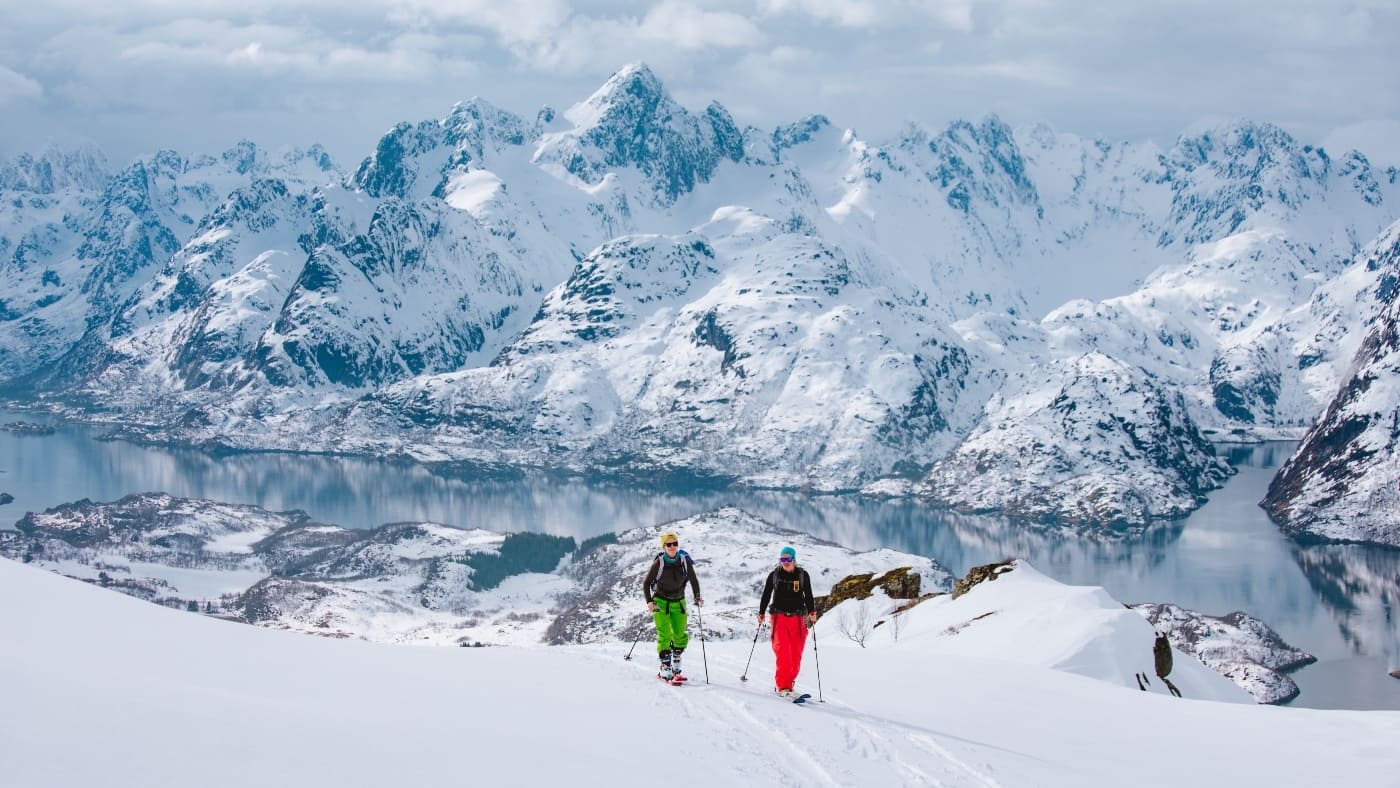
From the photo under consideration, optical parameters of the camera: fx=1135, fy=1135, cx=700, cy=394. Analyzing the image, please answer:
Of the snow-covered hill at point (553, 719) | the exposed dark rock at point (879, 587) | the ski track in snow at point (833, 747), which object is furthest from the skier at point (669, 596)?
the exposed dark rock at point (879, 587)

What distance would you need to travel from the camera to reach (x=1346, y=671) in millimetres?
160375

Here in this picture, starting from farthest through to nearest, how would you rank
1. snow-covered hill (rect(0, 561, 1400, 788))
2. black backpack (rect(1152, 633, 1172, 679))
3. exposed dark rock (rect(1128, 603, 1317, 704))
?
exposed dark rock (rect(1128, 603, 1317, 704)) < black backpack (rect(1152, 633, 1172, 679)) < snow-covered hill (rect(0, 561, 1400, 788))

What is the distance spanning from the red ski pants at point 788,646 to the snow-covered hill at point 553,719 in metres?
0.75

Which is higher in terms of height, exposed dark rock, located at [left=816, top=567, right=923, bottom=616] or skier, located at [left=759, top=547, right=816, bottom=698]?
skier, located at [left=759, top=547, right=816, bottom=698]

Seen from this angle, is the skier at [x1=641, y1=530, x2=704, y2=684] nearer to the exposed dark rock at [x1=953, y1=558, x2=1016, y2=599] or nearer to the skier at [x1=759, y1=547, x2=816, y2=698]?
the skier at [x1=759, y1=547, x2=816, y2=698]

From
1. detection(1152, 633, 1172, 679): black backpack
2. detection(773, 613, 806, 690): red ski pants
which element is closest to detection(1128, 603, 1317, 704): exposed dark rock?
detection(1152, 633, 1172, 679): black backpack

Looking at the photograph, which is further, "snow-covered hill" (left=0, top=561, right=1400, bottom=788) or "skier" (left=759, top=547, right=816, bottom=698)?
"skier" (left=759, top=547, right=816, bottom=698)

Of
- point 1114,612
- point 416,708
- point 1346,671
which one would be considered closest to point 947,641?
point 1114,612

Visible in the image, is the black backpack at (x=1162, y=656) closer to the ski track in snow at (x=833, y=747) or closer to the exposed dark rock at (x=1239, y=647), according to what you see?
the ski track in snow at (x=833, y=747)

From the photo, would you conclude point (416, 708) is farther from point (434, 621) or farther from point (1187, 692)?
point (434, 621)

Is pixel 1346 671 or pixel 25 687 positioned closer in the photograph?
pixel 25 687

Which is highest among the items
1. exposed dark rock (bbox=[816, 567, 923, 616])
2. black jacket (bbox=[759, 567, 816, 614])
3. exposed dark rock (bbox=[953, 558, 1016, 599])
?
black jacket (bbox=[759, 567, 816, 614])

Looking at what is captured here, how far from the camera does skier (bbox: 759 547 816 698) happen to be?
1011 inches

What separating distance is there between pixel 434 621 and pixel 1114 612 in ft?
487
